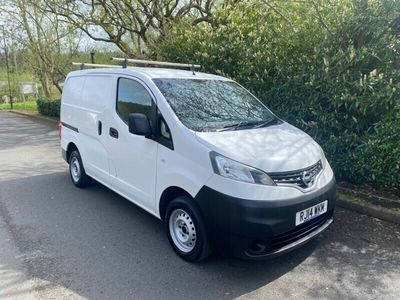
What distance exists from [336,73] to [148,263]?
350 cm

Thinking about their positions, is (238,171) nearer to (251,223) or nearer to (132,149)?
(251,223)

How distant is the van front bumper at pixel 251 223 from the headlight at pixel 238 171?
0.54 feet

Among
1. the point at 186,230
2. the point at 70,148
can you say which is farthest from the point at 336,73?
the point at 70,148

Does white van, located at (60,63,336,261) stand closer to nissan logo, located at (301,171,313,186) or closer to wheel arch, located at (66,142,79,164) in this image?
nissan logo, located at (301,171,313,186)

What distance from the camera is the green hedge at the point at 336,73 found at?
4191mm

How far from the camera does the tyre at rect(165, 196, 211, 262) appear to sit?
2865 millimetres

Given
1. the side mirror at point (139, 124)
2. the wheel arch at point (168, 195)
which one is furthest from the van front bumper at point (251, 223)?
the side mirror at point (139, 124)

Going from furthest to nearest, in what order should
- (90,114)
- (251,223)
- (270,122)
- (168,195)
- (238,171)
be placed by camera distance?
(90,114), (270,122), (168,195), (238,171), (251,223)

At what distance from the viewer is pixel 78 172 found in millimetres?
5180

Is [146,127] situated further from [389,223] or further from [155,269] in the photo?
[389,223]

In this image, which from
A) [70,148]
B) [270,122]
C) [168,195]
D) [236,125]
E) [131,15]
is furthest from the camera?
[131,15]

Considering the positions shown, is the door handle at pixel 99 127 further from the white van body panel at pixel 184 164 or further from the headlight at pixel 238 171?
the headlight at pixel 238 171

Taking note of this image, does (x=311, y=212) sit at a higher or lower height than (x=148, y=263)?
higher

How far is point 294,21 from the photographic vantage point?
5512mm
